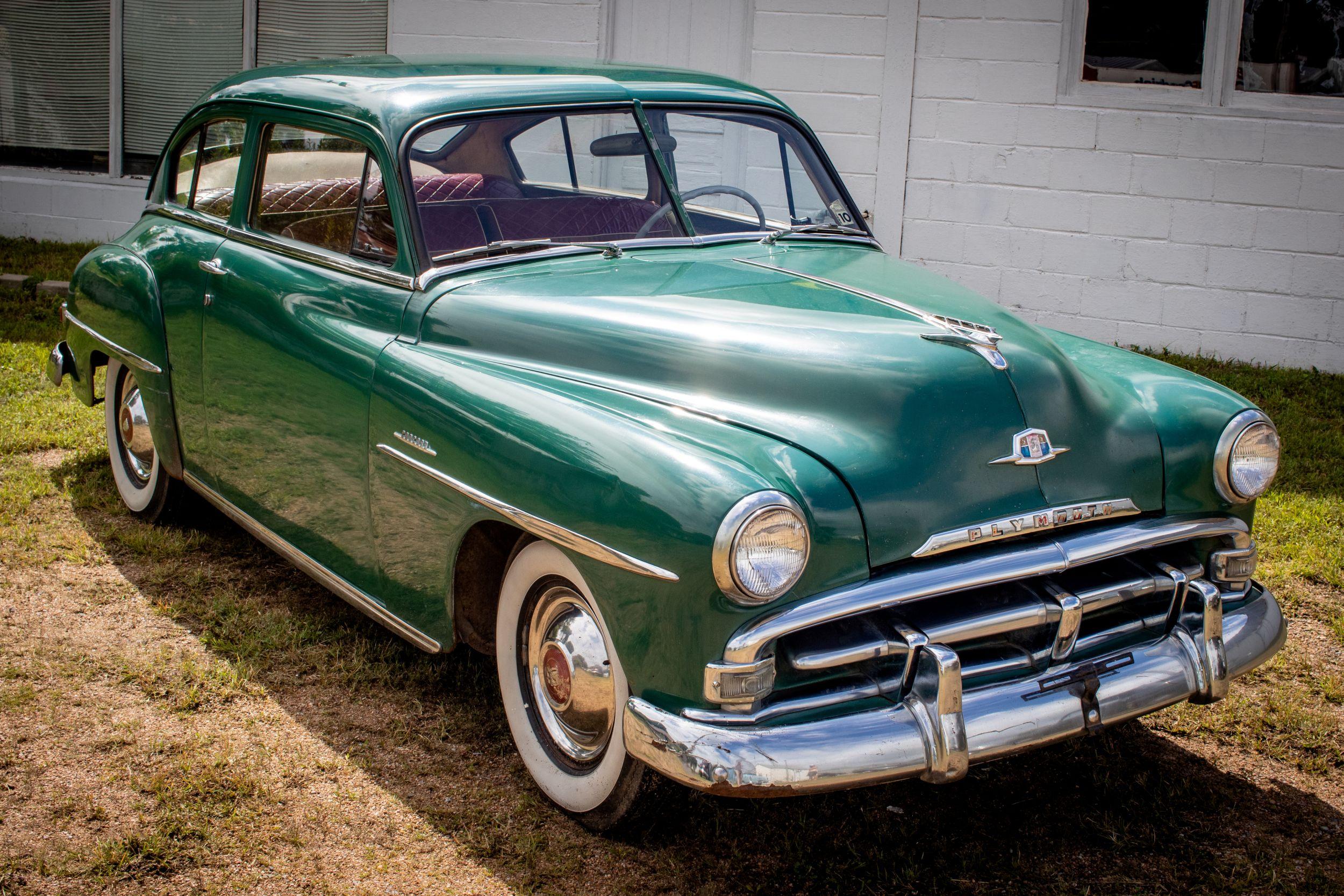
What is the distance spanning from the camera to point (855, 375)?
2.53 m

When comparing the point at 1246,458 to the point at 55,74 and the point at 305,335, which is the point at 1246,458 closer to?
the point at 305,335

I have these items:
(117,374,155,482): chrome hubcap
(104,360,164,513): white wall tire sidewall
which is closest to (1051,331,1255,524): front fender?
(117,374,155,482): chrome hubcap

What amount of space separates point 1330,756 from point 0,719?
11.2 feet

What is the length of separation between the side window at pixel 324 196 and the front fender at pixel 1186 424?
1885mm

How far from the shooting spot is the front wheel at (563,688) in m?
2.54

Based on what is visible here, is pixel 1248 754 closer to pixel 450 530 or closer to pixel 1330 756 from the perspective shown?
pixel 1330 756

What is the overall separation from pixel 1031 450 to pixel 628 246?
126cm

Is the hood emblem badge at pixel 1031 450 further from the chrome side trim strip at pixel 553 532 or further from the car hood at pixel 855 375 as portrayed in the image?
the chrome side trim strip at pixel 553 532

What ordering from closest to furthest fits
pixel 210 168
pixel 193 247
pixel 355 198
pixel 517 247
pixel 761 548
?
pixel 761 548 < pixel 517 247 < pixel 355 198 < pixel 193 247 < pixel 210 168

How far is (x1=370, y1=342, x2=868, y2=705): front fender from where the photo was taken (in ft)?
7.30

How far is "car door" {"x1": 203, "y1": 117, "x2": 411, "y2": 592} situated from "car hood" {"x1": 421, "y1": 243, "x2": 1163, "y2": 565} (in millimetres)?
303

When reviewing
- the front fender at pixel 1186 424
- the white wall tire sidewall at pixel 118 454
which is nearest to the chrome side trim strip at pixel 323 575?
the white wall tire sidewall at pixel 118 454

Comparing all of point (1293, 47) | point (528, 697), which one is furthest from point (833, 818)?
point (1293, 47)

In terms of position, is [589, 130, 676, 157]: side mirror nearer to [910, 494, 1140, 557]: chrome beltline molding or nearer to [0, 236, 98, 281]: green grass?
[910, 494, 1140, 557]: chrome beltline molding
